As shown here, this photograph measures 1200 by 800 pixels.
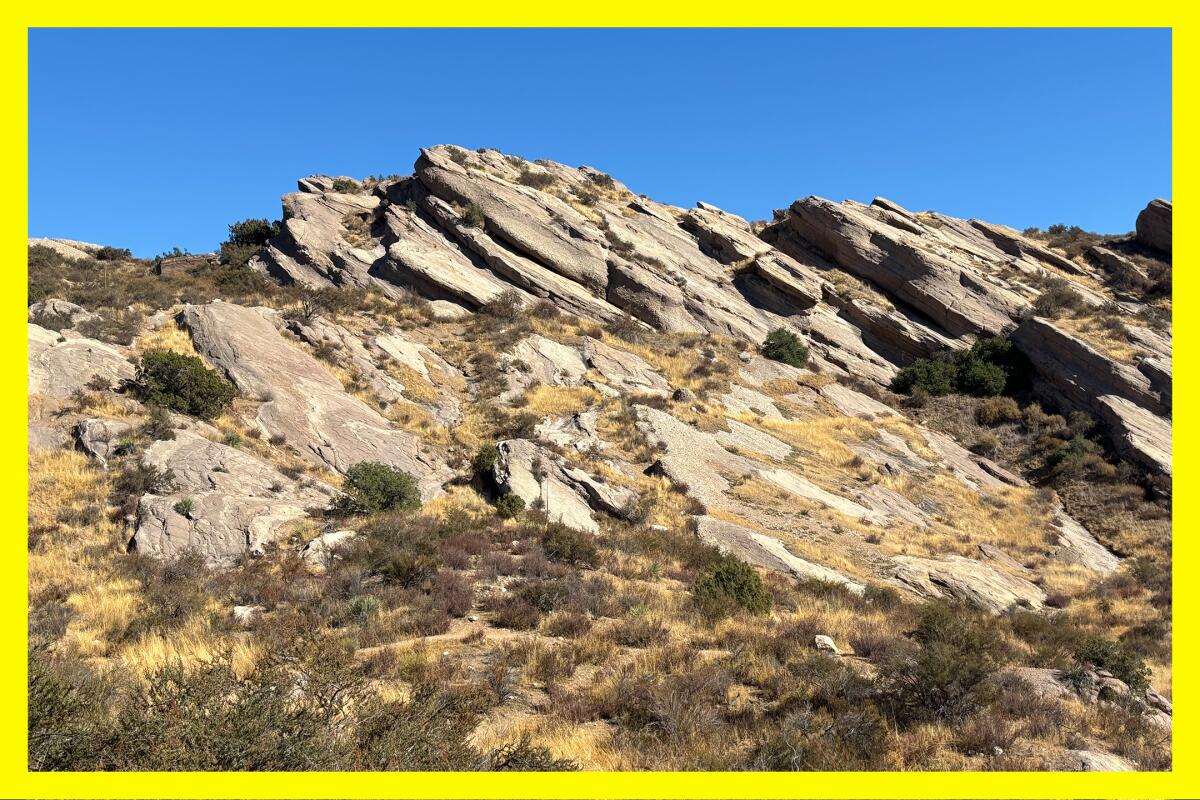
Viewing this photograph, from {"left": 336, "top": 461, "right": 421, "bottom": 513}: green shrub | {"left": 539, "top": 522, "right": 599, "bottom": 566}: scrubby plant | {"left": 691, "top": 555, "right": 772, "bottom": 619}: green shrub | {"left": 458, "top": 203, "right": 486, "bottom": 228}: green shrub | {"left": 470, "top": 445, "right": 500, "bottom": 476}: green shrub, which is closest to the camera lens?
{"left": 691, "top": 555, "right": 772, "bottom": 619}: green shrub

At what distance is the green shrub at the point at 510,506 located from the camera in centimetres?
1612

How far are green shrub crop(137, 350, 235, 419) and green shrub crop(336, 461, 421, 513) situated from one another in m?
5.28

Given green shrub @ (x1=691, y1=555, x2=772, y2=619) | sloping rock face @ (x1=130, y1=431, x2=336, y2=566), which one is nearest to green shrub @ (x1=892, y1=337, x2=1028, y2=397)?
green shrub @ (x1=691, y1=555, x2=772, y2=619)

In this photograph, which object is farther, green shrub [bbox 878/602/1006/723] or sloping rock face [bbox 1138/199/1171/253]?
sloping rock face [bbox 1138/199/1171/253]

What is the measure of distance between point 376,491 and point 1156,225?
57850mm

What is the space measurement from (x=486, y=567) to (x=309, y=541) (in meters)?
3.92

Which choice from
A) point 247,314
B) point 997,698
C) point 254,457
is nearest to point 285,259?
point 247,314

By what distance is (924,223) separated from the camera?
5147cm

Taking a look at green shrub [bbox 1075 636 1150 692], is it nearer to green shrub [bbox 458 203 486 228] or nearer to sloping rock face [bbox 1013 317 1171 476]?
sloping rock face [bbox 1013 317 1171 476]

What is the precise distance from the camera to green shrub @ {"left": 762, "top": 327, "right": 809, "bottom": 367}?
3647 centimetres

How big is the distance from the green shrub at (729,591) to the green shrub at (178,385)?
48.5 ft

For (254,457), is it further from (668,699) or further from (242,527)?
(668,699)

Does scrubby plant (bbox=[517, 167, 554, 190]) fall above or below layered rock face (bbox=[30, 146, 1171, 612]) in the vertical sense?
above

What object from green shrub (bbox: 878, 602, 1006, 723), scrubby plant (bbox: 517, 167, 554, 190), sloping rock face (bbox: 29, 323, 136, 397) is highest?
scrubby plant (bbox: 517, 167, 554, 190)
